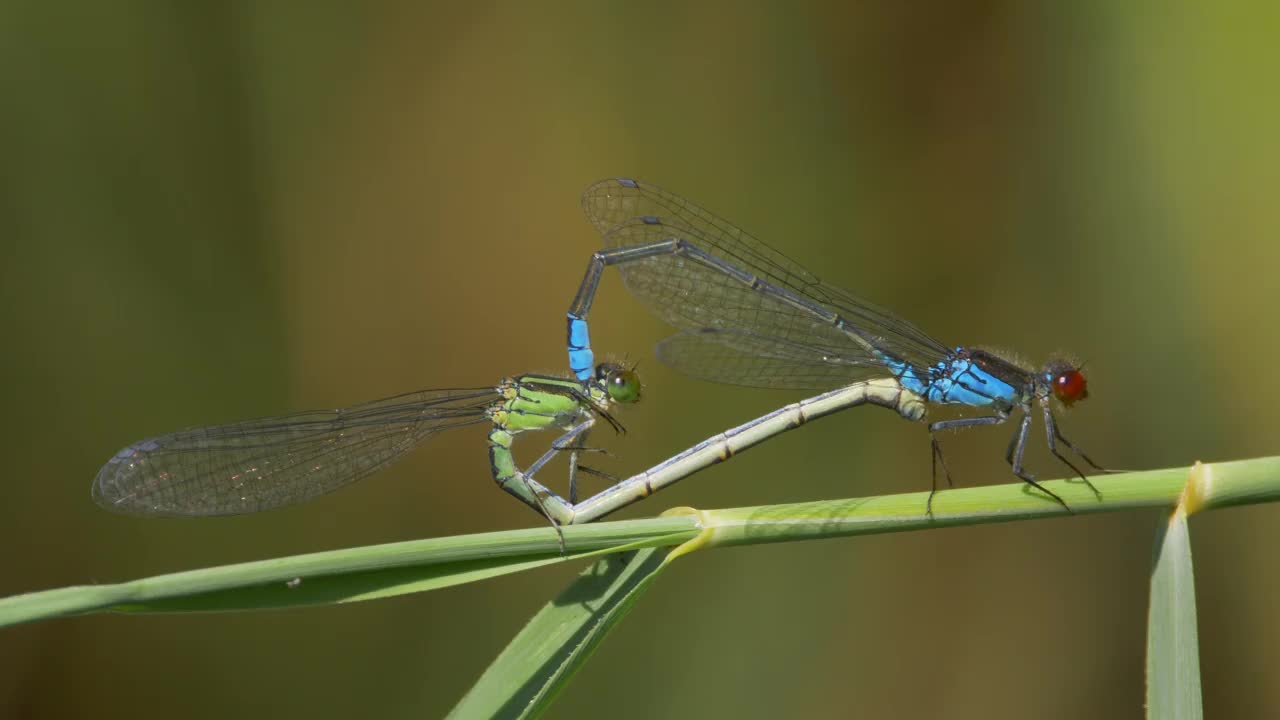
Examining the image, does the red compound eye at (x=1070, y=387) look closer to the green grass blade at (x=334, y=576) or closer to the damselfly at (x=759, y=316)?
the damselfly at (x=759, y=316)

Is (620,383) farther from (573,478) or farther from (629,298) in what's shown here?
(629,298)

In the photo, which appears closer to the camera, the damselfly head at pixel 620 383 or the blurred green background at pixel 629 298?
the damselfly head at pixel 620 383

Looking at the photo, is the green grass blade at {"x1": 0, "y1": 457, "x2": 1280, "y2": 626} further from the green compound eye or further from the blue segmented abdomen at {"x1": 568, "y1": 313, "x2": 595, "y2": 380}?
the blue segmented abdomen at {"x1": 568, "y1": 313, "x2": 595, "y2": 380}

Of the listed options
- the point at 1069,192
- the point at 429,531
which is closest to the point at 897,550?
the point at 1069,192

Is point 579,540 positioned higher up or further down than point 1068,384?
further down

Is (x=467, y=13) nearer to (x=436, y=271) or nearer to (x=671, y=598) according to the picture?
(x=436, y=271)

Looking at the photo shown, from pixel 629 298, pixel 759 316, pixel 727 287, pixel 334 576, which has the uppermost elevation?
pixel 629 298

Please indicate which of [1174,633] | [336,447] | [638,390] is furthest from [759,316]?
[1174,633]

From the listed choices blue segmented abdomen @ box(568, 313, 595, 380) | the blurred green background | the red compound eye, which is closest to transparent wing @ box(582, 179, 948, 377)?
blue segmented abdomen @ box(568, 313, 595, 380)

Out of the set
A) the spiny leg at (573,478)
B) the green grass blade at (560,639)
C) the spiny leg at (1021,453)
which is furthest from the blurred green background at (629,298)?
the green grass blade at (560,639)
